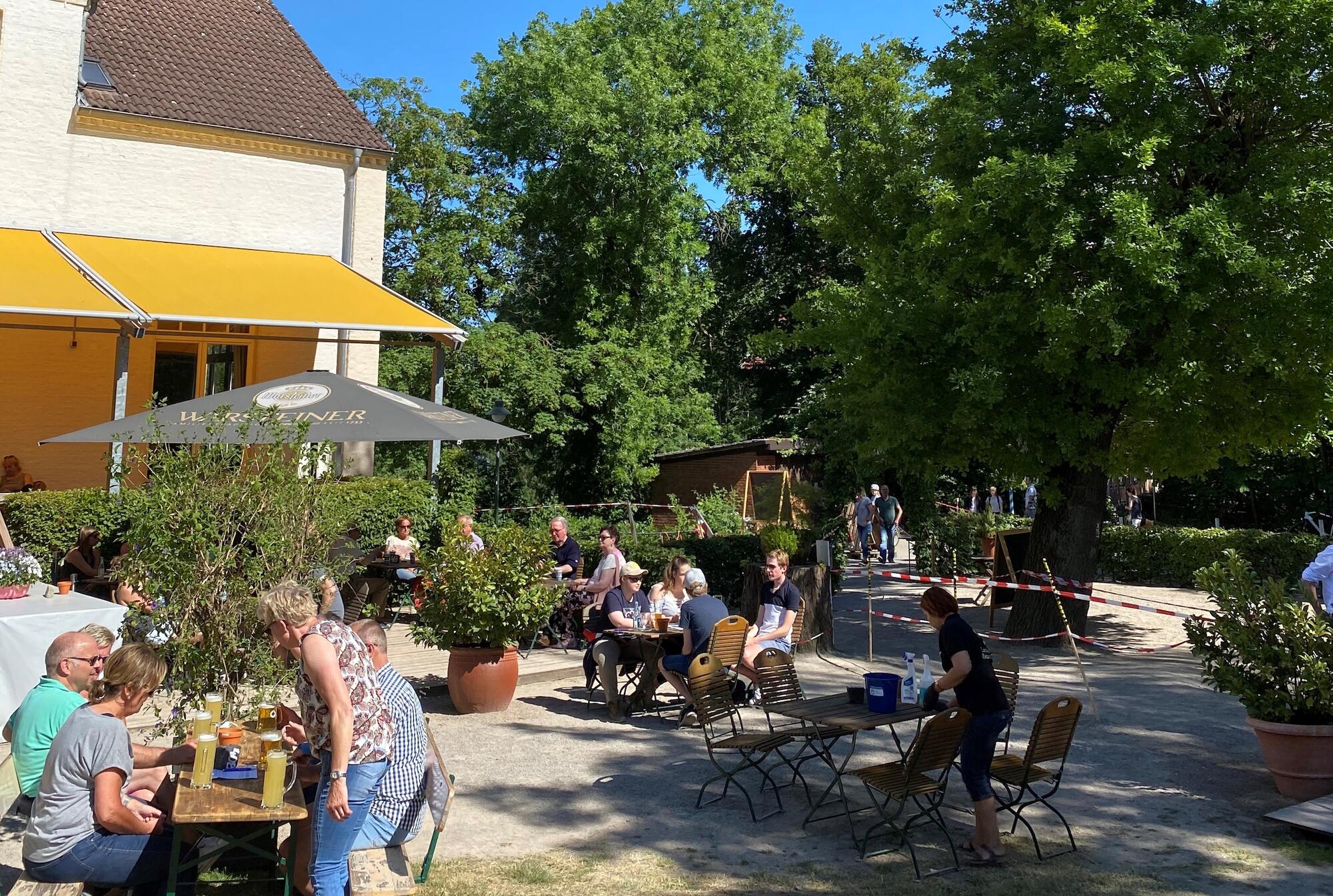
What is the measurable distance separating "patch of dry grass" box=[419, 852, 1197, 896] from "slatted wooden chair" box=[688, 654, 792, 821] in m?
0.86

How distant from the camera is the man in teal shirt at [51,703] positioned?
530cm

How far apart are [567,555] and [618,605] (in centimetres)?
279

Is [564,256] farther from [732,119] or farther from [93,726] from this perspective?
[93,726]

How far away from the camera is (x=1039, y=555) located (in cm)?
1447

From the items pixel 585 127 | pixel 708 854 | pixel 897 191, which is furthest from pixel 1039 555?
pixel 585 127

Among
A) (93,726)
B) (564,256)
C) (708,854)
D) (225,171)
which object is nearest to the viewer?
(93,726)

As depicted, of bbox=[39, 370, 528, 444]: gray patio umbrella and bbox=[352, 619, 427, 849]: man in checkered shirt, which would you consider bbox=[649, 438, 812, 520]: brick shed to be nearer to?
bbox=[39, 370, 528, 444]: gray patio umbrella

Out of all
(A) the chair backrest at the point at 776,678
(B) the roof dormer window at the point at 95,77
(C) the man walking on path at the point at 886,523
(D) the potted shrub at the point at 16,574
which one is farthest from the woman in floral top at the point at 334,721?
(C) the man walking on path at the point at 886,523

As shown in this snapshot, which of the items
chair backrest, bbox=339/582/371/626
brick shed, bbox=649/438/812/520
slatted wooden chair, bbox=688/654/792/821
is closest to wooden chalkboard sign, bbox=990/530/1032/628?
slatted wooden chair, bbox=688/654/792/821

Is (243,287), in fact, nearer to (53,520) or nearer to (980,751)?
(53,520)

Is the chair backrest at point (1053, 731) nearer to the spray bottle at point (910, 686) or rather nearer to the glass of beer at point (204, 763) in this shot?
the spray bottle at point (910, 686)

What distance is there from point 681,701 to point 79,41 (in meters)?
14.0

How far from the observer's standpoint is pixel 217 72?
Result: 19.8m

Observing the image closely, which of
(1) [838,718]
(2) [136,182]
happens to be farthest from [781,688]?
(2) [136,182]
